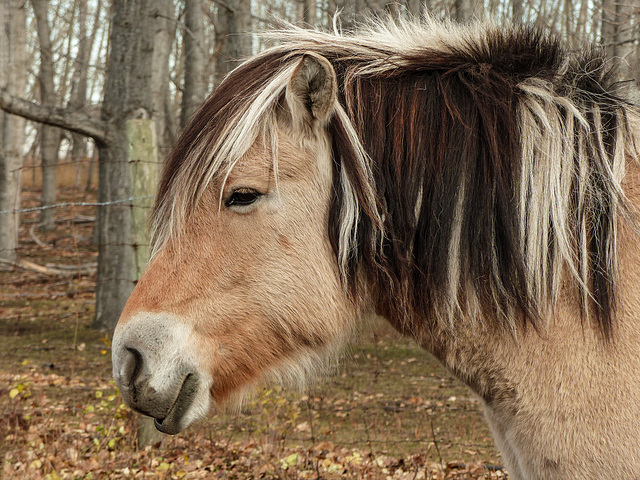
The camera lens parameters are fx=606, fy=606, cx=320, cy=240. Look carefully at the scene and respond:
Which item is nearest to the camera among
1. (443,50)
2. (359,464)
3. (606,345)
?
(606,345)

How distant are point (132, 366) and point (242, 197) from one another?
72 cm

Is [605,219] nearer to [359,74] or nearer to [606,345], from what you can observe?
[606,345]

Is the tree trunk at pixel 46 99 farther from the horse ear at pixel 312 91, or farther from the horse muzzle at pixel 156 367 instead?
the horse ear at pixel 312 91

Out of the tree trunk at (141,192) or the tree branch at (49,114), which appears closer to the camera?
the tree trunk at (141,192)

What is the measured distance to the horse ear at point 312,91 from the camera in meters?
2.10

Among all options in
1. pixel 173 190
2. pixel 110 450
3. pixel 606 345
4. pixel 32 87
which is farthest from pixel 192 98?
pixel 32 87

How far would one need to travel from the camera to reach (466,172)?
2131mm

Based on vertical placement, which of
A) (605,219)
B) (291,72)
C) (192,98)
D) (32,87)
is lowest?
(605,219)

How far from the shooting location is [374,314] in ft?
7.93

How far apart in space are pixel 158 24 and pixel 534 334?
9602mm

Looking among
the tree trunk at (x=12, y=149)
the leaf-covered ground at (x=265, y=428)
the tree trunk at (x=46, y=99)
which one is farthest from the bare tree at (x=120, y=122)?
the tree trunk at (x=46, y=99)

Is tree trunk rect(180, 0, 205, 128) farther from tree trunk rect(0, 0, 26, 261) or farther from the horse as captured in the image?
the horse

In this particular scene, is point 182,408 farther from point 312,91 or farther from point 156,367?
point 312,91

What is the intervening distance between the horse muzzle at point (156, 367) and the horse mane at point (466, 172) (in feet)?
1.22
